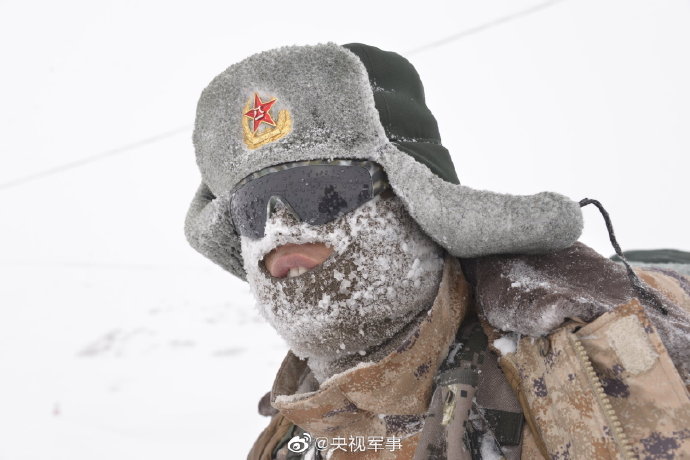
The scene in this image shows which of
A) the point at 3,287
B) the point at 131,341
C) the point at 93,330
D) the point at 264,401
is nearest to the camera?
the point at 264,401

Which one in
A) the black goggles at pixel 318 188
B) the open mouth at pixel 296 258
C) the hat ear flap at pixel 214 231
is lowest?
the hat ear flap at pixel 214 231

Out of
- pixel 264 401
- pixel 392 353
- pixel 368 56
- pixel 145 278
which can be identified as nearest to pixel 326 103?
pixel 368 56

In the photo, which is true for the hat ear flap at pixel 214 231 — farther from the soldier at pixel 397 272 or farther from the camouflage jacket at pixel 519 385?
the camouflage jacket at pixel 519 385

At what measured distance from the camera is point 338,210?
101 centimetres

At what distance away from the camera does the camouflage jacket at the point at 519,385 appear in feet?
2.36

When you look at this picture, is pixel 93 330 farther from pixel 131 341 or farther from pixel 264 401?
pixel 264 401

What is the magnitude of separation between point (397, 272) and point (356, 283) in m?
0.08

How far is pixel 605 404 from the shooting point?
2.40 ft

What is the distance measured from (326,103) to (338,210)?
23 cm

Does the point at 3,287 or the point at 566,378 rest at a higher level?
the point at 566,378

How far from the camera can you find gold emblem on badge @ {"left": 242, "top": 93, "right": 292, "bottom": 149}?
1.04 m

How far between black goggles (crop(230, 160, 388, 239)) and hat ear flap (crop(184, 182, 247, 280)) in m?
0.14

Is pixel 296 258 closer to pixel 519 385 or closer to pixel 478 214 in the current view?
pixel 478 214

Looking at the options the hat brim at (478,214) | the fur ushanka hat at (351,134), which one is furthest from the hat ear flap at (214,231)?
the hat brim at (478,214)
